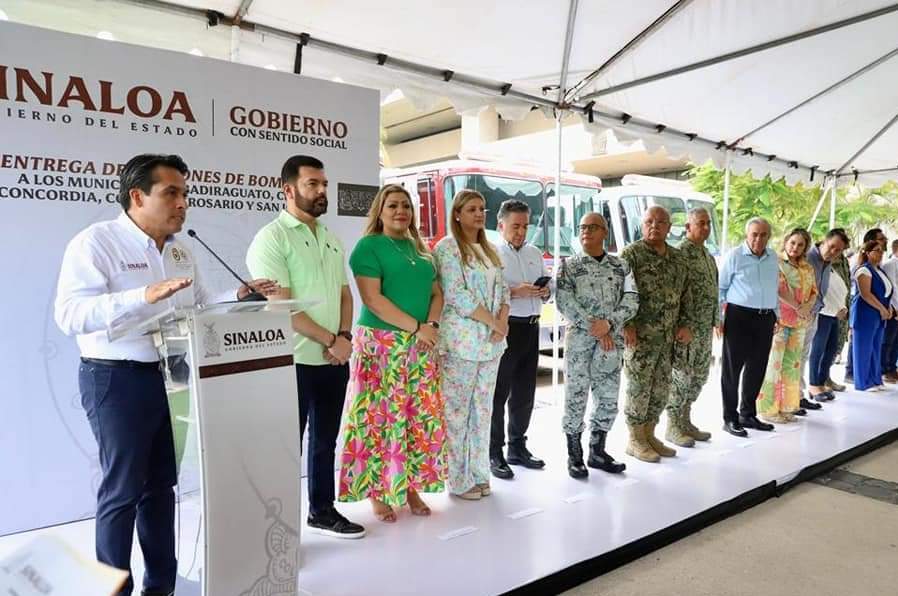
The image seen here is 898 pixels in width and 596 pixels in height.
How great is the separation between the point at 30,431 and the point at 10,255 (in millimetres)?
702

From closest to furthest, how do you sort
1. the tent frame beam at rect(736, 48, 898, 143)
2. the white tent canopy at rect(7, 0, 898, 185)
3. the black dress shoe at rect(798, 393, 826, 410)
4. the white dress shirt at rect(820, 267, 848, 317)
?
the white tent canopy at rect(7, 0, 898, 185) → the tent frame beam at rect(736, 48, 898, 143) → the black dress shoe at rect(798, 393, 826, 410) → the white dress shirt at rect(820, 267, 848, 317)

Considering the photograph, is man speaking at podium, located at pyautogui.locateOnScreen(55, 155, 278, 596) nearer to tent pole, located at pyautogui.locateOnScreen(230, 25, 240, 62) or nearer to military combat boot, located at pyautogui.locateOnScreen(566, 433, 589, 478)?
tent pole, located at pyautogui.locateOnScreen(230, 25, 240, 62)

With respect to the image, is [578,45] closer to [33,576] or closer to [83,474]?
[83,474]

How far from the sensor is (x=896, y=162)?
6.22m

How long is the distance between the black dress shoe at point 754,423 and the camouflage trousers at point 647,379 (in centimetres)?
103

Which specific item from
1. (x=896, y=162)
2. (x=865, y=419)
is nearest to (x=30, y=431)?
(x=865, y=419)

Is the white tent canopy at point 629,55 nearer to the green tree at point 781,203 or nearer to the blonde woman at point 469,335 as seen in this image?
the blonde woman at point 469,335

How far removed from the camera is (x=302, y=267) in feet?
7.70

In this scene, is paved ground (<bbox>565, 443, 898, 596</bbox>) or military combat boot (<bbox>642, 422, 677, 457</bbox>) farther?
military combat boot (<bbox>642, 422, 677, 457</bbox>)

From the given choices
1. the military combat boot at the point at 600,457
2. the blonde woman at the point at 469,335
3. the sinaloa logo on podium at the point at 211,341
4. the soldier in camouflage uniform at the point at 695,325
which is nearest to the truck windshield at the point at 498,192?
the soldier in camouflage uniform at the point at 695,325

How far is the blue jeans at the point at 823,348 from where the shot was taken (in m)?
5.35

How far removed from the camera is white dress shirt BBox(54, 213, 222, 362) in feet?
5.44

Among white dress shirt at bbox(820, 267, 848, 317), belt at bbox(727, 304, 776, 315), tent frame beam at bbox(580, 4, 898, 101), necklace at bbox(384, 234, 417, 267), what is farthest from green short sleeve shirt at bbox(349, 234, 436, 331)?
white dress shirt at bbox(820, 267, 848, 317)

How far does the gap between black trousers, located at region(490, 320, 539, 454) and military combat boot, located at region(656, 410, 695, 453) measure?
44.4 inches
